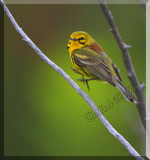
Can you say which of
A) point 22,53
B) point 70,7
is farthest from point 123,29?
point 22,53

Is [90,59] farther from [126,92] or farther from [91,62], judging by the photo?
[126,92]

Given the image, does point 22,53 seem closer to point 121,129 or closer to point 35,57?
point 35,57

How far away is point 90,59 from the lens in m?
3.40

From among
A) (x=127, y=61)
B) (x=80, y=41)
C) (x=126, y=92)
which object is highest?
(x=127, y=61)

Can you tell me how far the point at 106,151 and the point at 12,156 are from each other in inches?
60.5

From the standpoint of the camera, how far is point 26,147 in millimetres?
5258

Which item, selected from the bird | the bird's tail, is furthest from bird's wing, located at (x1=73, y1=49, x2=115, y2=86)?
the bird's tail

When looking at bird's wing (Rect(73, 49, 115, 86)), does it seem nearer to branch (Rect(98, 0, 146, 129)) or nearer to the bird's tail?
the bird's tail

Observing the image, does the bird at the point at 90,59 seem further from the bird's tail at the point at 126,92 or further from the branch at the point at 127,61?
the branch at the point at 127,61

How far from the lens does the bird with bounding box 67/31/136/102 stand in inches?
122

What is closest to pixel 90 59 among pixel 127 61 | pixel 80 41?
pixel 80 41

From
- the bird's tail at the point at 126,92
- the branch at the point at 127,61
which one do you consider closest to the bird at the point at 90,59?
the bird's tail at the point at 126,92

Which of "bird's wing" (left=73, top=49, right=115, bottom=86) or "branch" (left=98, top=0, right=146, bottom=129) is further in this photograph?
"bird's wing" (left=73, top=49, right=115, bottom=86)

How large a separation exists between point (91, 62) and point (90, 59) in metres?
0.04
